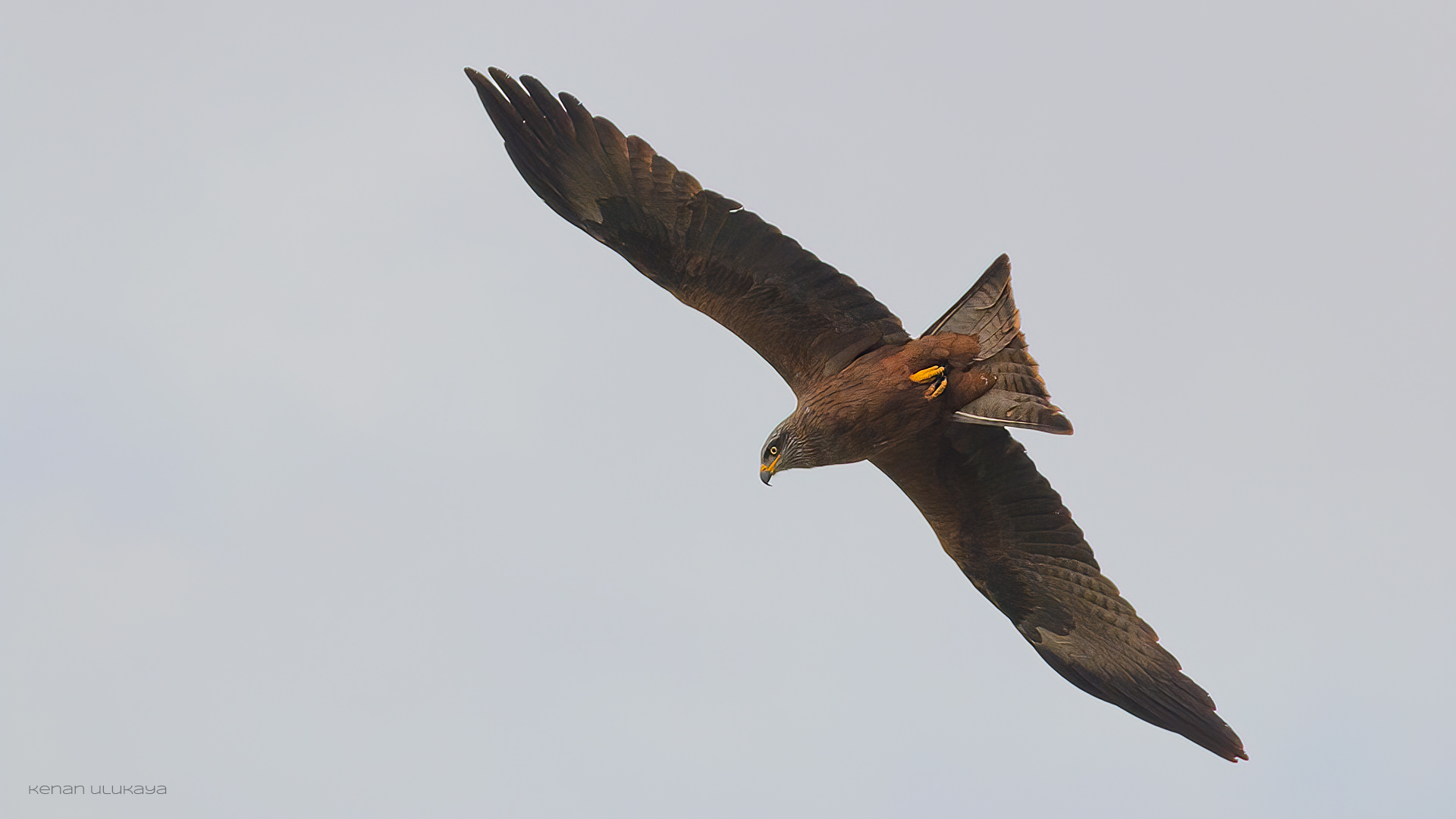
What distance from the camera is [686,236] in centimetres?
945

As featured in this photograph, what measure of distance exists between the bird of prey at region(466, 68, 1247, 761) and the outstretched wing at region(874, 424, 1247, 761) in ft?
0.05

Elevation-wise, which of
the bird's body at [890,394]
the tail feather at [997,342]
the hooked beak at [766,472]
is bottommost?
the hooked beak at [766,472]

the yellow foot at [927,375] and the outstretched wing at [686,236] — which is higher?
the outstretched wing at [686,236]

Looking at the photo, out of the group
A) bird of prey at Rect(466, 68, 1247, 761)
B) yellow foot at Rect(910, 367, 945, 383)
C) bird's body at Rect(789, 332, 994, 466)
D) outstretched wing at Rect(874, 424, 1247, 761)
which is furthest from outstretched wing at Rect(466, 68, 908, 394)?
outstretched wing at Rect(874, 424, 1247, 761)

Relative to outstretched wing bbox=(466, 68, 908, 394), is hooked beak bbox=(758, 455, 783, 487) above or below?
below

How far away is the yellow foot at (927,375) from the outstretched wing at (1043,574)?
27.8 inches

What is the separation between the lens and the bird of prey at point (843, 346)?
934 centimetres

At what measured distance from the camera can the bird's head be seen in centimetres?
953

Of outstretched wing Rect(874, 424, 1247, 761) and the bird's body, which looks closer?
the bird's body

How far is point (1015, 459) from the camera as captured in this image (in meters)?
10.1

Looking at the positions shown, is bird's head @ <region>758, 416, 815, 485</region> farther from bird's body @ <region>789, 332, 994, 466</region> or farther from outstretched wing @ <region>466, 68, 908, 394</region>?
outstretched wing @ <region>466, 68, 908, 394</region>

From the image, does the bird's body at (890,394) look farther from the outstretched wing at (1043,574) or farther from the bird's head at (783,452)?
the outstretched wing at (1043,574)

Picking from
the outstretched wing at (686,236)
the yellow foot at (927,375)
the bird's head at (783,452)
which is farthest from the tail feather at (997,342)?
the bird's head at (783,452)

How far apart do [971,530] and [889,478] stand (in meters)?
0.72
